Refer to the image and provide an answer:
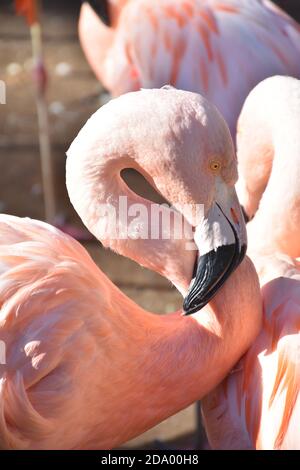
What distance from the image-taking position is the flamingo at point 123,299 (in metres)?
2.30

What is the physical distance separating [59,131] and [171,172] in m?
3.60

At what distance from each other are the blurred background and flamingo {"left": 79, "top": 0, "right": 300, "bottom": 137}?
0.96m

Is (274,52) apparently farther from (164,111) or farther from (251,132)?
(164,111)

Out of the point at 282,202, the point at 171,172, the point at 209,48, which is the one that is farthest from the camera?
the point at 209,48

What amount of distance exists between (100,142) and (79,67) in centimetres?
437

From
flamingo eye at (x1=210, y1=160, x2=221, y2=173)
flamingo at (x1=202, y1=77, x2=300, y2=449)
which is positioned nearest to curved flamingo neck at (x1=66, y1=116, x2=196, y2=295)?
flamingo eye at (x1=210, y1=160, x2=221, y2=173)

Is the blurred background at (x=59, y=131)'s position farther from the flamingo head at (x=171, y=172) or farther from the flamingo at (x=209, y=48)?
the flamingo head at (x=171, y=172)

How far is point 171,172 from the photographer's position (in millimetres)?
2338

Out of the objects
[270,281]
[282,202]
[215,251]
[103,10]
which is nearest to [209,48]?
[103,10]

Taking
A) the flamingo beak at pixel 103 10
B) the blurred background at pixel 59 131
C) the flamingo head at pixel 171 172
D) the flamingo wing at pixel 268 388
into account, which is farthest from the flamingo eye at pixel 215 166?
the flamingo beak at pixel 103 10

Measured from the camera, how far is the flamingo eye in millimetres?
2347

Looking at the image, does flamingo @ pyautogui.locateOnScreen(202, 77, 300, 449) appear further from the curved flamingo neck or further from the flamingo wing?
the curved flamingo neck

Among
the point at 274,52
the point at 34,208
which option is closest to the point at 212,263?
the point at 274,52

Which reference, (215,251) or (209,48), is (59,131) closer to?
(209,48)
